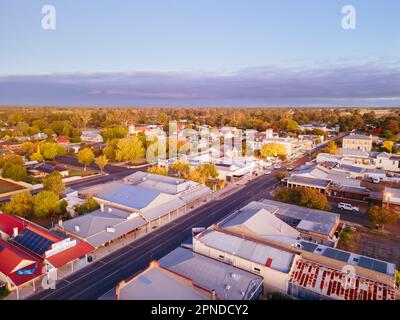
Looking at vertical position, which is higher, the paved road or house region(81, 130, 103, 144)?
house region(81, 130, 103, 144)

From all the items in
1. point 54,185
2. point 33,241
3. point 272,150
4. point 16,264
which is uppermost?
point 272,150

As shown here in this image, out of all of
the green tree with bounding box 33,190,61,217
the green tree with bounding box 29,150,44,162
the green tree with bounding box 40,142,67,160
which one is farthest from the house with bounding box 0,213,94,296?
the green tree with bounding box 40,142,67,160

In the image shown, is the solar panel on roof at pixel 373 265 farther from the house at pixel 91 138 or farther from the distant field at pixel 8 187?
the house at pixel 91 138

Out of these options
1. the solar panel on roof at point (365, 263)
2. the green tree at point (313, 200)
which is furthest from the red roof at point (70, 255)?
the green tree at point (313, 200)

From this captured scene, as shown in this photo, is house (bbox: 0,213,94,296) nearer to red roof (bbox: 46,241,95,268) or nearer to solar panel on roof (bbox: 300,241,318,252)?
red roof (bbox: 46,241,95,268)

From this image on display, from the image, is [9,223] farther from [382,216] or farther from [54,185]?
[382,216]

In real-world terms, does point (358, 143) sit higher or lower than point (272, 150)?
higher

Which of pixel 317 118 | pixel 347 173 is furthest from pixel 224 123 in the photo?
pixel 347 173

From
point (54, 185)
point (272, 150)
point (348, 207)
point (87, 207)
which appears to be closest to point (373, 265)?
point (348, 207)
